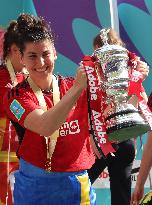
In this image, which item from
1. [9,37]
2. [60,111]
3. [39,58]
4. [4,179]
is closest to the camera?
[60,111]

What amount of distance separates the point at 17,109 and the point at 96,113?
0.34 meters

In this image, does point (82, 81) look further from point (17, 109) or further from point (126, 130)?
point (17, 109)

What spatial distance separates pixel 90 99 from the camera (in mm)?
1908

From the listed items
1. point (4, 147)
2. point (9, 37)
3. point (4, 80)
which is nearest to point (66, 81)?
point (9, 37)

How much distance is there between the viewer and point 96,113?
1.92m

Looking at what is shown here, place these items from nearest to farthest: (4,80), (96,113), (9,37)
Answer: (96,113) < (9,37) < (4,80)

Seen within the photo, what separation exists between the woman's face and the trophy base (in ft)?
1.29

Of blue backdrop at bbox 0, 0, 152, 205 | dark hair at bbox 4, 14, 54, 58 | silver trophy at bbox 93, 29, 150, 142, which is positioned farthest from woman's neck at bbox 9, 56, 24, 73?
silver trophy at bbox 93, 29, 150, 142

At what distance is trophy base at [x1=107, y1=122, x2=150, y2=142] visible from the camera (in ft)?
5.98

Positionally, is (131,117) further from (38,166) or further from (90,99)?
(38,166)

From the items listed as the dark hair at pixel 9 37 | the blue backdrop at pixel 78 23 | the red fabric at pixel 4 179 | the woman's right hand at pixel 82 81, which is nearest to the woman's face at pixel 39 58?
the woman's right hand at pixel 82 81

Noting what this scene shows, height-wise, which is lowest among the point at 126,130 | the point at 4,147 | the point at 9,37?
the point at 4,147

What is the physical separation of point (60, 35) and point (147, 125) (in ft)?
6.46

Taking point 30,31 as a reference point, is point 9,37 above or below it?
above
